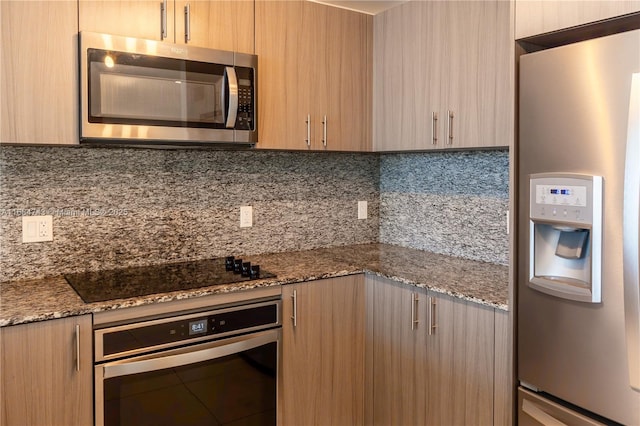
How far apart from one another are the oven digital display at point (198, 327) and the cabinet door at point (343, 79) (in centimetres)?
104

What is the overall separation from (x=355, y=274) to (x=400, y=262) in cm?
28

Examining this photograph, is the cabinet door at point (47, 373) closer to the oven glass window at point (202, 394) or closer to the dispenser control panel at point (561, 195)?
the oven glass window at point (202, 394)

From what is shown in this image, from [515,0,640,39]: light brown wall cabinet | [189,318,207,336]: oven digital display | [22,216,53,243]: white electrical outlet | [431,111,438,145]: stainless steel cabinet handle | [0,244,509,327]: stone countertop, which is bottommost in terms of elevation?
[189,318,207,336]: oven digital display

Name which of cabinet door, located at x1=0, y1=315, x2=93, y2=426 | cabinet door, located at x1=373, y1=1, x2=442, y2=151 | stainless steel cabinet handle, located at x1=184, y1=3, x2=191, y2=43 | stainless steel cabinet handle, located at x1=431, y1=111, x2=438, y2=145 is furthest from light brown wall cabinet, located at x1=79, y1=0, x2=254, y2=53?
cabinet door, located at x1=0, y1=315, x2=93, y2=426

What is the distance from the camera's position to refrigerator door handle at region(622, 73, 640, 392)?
1.31 m

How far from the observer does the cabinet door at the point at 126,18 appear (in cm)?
192

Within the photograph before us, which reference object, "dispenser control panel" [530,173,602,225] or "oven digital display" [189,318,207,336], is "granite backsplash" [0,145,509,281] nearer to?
"oven digital display" [189,318,207,336]

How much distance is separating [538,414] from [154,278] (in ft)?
5.08

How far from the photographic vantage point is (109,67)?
1922 mm

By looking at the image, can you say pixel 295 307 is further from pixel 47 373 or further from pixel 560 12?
pixel 560 12

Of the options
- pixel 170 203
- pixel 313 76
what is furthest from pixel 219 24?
pixel 170 203

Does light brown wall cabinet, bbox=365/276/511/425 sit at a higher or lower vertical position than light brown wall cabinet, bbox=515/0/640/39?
lower

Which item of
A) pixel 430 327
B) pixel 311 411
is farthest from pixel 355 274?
pixel 311 411

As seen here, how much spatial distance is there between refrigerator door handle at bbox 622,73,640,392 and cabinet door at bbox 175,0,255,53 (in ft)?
5.16
